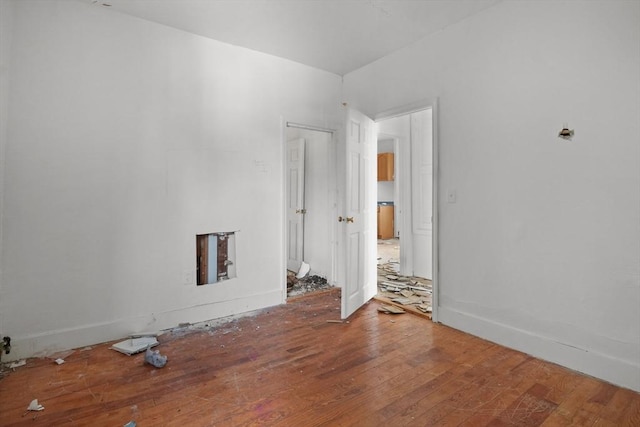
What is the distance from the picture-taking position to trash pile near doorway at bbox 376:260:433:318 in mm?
3467

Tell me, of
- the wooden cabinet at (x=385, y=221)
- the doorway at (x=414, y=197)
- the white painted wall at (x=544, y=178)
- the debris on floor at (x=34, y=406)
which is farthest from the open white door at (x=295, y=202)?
the wooden cabinet at (x=385, y=221)

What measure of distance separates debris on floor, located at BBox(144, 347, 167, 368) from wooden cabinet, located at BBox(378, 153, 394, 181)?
747 cm

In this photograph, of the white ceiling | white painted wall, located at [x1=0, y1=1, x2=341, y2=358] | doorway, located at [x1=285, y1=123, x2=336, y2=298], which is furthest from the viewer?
doorway, located at [x1=285, y1=123, x2=336, y2=298]

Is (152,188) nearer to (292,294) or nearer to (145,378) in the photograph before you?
(145,378)

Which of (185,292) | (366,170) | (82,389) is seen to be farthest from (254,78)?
(82,389)

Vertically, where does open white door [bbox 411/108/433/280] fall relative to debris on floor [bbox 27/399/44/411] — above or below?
above

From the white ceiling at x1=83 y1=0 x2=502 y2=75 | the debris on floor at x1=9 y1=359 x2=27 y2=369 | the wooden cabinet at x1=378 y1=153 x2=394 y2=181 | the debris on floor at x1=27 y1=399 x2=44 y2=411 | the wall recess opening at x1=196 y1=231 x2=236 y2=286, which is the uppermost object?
the white ceiling at x1=83 y1=0 x2=502 y2=75

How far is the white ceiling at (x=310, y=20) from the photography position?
2619 millimetres

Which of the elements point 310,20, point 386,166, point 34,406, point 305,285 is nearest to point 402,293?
point 305,285

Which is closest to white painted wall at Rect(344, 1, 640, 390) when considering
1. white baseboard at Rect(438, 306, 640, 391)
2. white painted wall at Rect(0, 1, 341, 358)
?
white baseboard at Rect(438, 306, 640, 391)

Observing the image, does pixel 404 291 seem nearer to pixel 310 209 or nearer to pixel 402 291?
pixel 402 291

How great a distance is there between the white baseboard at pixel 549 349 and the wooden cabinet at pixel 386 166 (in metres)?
6.16

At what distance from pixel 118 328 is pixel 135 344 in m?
0.29

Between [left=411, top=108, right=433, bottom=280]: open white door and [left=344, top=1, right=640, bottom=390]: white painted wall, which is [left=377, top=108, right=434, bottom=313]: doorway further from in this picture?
[left=344, top=1, right=640, bottom=390]: white painted wall
